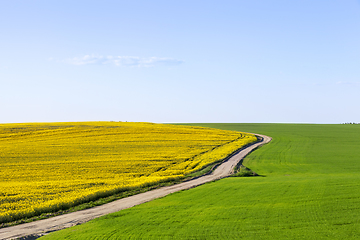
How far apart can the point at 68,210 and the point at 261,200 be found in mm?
13199

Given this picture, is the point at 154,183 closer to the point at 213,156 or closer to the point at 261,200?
the point at 261,200

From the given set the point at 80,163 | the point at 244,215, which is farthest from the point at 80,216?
the point at 80,163

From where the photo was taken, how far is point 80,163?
41750 mm

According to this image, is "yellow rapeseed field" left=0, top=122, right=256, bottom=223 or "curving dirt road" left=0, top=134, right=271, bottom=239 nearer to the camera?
"curving dirt road" left=0, top=134, right=271, bottom=239

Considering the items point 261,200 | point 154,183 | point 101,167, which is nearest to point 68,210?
point 154,183

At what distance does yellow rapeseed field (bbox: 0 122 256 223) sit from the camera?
25.0 m

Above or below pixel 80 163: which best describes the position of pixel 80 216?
below

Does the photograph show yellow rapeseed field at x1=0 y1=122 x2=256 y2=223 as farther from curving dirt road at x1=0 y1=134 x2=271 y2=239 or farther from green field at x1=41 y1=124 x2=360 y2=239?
green field at x1=41 y1=124 x2=360 y2=239

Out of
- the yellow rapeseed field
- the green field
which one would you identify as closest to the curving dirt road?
the green field

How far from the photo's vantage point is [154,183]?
30.5 metres

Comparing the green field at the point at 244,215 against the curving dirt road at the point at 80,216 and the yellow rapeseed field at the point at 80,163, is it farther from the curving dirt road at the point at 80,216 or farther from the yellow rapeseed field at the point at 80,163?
Answer: the yellow rapeseed field at the point at 80,163

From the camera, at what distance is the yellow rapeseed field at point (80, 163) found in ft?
82.2

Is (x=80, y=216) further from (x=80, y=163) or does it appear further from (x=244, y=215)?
(x=80, y=163)

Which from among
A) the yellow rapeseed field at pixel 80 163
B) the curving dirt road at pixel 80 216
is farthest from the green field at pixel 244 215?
the yellow rapeseed field at pixel 80 163
